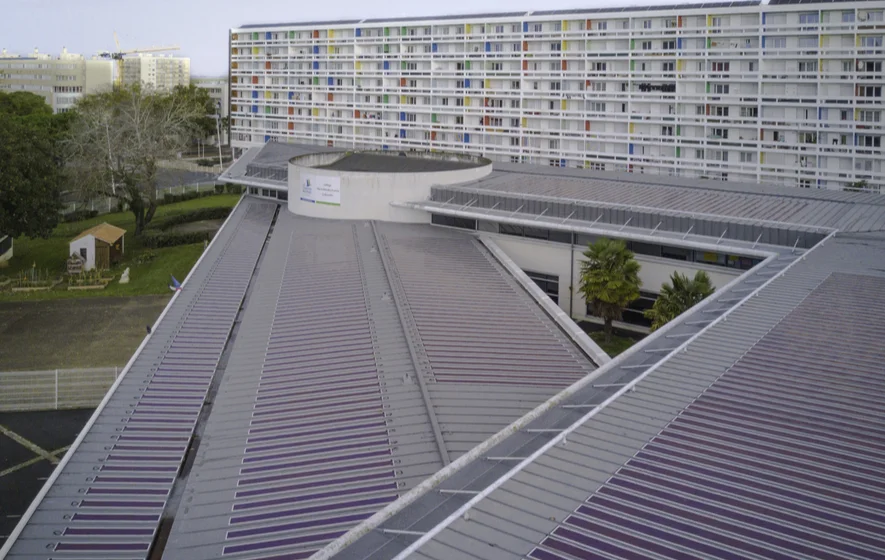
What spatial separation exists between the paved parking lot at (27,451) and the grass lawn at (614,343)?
1865cm

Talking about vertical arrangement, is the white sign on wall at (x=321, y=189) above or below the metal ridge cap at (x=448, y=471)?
above

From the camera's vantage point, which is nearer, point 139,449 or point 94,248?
point 139,449

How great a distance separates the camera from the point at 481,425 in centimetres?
1681

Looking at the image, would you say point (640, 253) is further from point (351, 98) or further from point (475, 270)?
point (351, 98)

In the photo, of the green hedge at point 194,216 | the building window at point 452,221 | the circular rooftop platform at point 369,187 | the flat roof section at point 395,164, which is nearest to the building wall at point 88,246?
the green hedge at point 194,216

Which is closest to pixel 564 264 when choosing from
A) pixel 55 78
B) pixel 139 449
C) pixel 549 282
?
pixel 549 282

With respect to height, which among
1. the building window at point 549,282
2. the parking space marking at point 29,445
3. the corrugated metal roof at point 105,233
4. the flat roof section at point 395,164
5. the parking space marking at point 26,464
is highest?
the flat roof section at point 395,164

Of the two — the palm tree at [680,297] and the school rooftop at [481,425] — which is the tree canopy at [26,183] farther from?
the palm tree at [680,297]

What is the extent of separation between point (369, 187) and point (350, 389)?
19963 millimetres

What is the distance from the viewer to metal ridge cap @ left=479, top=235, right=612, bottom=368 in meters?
21.1

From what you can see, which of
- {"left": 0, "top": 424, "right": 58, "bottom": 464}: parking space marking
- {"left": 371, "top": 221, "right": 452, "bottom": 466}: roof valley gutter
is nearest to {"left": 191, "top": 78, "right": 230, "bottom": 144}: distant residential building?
{"left": 371, "top": 221, "right": 452, "bottom": 466}: roof valley gutter

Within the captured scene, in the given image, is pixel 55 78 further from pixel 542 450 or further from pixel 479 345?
pixel 542 450

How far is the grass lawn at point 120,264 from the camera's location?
143ft

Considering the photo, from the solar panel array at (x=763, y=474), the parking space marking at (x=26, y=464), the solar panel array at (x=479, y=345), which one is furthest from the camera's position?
the parking space marking at (x=26, y=464)
